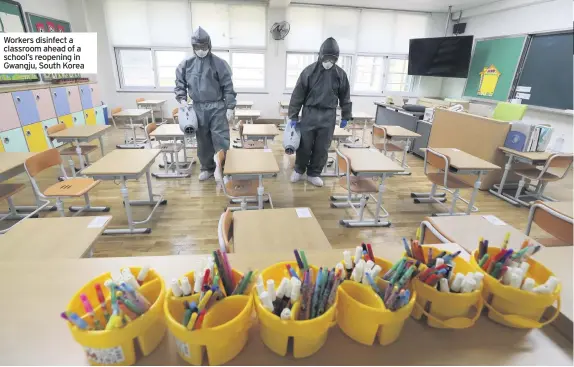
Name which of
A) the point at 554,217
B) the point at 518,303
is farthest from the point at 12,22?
the point at 554,217

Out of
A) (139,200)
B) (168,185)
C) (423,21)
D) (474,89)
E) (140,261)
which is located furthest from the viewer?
(423,21)

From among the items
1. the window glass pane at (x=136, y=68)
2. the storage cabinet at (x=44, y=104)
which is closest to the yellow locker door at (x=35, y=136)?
the storage cabinet at (x=44, y=104)

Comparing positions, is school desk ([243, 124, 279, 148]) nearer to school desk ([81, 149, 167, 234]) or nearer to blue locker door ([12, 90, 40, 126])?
school desk ([81, 149, 167, 234])

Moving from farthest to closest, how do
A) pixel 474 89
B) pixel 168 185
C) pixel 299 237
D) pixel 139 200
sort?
pixel 474 89 → pixel 168 185 → pixel 139 200 → pixel 299 237

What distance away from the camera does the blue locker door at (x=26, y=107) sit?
13.9ft

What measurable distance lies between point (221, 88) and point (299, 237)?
265 cm

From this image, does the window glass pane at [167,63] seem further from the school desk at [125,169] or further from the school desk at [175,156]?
the school desk at [125,169]

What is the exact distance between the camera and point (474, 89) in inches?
270

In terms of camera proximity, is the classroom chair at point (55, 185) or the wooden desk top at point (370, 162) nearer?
the classroom chair at point (55, 185)

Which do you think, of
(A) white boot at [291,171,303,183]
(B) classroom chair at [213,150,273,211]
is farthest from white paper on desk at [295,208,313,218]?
(A) white boot at [291,171,303,183]

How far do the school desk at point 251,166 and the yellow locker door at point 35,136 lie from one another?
3809 millimetres

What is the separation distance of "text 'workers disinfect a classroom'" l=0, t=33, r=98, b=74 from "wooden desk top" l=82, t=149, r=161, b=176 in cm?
345

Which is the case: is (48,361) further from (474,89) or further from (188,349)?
(474,89)

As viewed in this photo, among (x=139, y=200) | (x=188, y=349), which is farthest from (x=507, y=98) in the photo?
(x=188, y=349)
